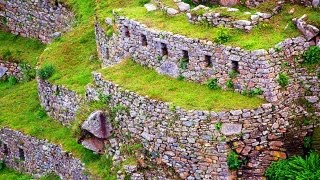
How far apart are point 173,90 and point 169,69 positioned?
103 centimetres

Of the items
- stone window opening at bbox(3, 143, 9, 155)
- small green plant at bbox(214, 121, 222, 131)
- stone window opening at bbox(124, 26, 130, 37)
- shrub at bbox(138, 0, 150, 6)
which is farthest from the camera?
stone window opening at bbox(3, 143, 9, 155)

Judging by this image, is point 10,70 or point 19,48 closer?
point 10,70

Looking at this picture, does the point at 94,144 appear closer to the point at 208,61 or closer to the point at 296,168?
the point at 208,61

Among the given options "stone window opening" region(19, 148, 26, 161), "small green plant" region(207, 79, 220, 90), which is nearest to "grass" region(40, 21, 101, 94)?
"stone window opening" region(19, 148, 26, 161)

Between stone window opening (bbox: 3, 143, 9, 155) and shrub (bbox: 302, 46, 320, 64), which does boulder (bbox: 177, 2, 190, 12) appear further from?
stone window opening (bbox: 3, 143, 9, 155)

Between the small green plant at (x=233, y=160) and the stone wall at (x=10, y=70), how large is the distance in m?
15.0

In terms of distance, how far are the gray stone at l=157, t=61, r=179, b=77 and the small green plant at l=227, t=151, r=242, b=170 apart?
3.22 m

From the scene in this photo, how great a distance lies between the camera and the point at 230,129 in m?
24.9

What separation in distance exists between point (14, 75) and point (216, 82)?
46.6 ft

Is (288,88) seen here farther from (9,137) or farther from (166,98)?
(9,137)

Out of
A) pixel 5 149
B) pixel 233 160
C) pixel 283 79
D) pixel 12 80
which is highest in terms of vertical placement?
pixel 283 79

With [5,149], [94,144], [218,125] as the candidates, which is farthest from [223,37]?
[5,149]

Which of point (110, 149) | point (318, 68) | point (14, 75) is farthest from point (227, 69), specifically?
point (14, 75)

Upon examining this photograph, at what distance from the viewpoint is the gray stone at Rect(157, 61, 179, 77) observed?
27.0 metres
